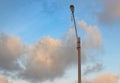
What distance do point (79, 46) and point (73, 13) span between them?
2.59 metres

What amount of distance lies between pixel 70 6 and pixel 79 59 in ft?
13.6

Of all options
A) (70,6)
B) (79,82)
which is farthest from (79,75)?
(70,6)

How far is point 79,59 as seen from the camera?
72.6 m

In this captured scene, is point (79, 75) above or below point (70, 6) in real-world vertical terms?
below

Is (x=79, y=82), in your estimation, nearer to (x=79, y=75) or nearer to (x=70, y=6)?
(x=79, y=75)

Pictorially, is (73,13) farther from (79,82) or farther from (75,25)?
(79,82)

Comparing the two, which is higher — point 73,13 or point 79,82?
point 73,13

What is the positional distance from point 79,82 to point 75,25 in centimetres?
458

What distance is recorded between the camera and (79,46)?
7312 cm

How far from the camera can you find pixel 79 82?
7181cm

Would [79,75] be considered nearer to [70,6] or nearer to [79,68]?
[79,68]

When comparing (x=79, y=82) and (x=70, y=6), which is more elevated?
(x=70, y=6)

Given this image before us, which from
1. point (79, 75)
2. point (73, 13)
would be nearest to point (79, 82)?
point (79, 75)

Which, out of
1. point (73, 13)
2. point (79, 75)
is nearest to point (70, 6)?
point (73, 13)
